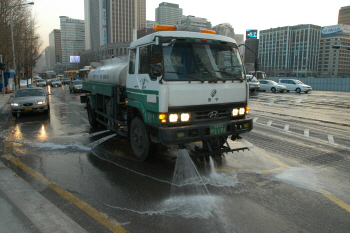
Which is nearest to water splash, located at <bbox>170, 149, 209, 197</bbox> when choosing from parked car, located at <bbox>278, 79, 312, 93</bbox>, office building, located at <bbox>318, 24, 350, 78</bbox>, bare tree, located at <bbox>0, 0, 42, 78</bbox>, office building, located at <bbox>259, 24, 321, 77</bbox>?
bare tree, located at <bbox>0, 0, 42, 78</bbox>

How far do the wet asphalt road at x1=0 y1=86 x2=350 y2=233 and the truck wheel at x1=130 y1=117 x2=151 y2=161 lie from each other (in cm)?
24

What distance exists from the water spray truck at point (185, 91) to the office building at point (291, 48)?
12238 cm

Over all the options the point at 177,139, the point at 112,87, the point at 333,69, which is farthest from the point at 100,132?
the point at 333,69

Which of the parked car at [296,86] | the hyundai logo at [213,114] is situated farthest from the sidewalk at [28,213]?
the parked car at [296,86]

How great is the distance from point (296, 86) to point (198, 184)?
102 ft

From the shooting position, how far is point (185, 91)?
512 centimetres

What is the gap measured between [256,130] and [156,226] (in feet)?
23.0

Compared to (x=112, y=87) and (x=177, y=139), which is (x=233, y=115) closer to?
(x=177, y=139)

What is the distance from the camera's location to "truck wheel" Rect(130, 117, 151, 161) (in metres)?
5.77

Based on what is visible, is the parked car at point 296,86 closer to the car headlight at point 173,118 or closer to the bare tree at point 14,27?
the car headlight at point 173,118

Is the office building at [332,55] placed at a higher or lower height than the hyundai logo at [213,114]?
higher

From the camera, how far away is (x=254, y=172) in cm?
541

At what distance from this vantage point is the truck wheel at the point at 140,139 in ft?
18.9

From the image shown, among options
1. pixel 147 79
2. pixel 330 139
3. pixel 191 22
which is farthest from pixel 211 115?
pixel 191 22
